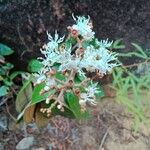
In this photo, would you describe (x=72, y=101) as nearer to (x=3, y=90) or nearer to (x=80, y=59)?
(x=80, y=59)

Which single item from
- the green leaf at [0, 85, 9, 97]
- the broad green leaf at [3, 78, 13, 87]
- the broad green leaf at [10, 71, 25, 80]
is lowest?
the green leaf at [0, 85, 9, 97]

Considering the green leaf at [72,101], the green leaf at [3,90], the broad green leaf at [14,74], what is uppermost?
the broad green leaf at [14,74]

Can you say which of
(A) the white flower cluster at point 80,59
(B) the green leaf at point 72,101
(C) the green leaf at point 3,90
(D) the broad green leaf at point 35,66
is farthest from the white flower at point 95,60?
(C) the green leaf at point 3,90

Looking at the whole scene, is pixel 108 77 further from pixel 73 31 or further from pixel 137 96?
pixel 73 31

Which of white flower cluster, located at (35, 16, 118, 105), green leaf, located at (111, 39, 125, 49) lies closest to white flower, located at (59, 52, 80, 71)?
white flower cluster, located at (35, 16, 118, 105)

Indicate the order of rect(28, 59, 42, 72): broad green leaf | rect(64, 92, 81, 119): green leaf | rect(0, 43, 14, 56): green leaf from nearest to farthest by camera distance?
rect(64, 92, 81, 119): green leaf < rect(28, 59, 42, 72): broad green leaf < rect(0, 43, 14, 56): green leaf

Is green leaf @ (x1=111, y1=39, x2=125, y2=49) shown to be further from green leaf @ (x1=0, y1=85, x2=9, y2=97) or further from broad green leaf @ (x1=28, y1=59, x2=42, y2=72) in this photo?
green leaf @ (x1=0, y1=85, x2=9, y2=97)

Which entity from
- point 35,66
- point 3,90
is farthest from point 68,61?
point 3,90

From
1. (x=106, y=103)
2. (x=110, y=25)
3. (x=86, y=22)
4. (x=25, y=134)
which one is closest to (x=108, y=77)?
(x=106, y=103)

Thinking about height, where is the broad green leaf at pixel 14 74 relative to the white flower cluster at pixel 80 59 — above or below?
above

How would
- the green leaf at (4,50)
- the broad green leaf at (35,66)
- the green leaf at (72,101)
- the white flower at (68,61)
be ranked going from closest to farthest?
the white flower at (68,61)
the green leaf at (72,101)
the broad green leaf at (35,66)
the green leaf at (4,50)

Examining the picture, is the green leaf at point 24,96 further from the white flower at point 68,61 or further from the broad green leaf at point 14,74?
the white flower at point 68,61
